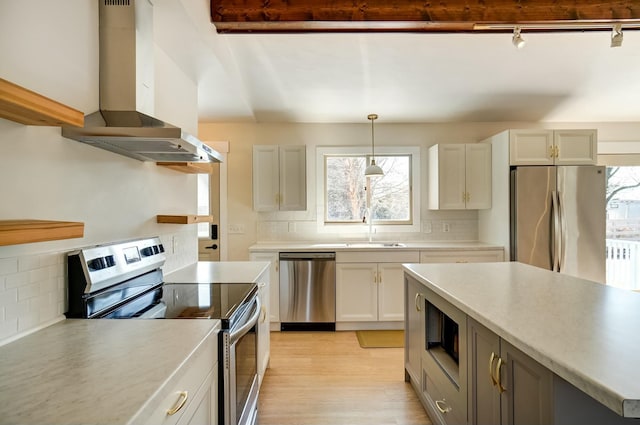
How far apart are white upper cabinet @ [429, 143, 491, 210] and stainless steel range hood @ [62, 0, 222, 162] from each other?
2.98m

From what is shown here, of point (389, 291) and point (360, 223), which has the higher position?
point (360, 223)

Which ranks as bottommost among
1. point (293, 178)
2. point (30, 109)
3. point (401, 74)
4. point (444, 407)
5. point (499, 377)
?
point (444, 407)

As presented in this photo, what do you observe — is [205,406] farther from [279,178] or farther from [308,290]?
[279,178]

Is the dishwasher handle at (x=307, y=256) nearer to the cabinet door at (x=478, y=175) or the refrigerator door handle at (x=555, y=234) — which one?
the cabinet door at (x=478, y=175)

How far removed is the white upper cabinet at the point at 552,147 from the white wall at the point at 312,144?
2.45 feet

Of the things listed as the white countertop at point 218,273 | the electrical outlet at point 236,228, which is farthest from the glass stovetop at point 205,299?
the electrical outlet at point 236,228

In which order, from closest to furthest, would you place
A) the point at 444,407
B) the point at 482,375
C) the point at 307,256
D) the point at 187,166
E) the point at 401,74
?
1. the point at 482,375
2. the point at 444,407
3. the point at 187,166
4. the point at 401,74
5. the point at 307,256

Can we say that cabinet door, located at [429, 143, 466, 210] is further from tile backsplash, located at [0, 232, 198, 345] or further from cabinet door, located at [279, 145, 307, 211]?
tile backsplash, located at [0, 232, 198, 345]

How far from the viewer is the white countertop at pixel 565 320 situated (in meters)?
0.80

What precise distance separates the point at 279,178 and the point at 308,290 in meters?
1.35

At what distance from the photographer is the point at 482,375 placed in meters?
1.37

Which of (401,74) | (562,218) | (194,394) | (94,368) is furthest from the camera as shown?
(562,218)

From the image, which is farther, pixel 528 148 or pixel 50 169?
pixel 528 148

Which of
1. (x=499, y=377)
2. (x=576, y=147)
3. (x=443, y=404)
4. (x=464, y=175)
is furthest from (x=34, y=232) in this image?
(x=576, y=147)
